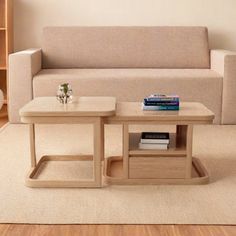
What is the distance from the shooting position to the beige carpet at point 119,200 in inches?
79.7

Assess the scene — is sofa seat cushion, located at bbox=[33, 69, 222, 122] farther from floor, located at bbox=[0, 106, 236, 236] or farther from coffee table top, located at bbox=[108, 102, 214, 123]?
floor, located at bbox=[0, 106, 236, 236]

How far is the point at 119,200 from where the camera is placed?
2236mm

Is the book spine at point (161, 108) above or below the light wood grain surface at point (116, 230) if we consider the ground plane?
above

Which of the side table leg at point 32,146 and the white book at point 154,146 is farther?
the side table leg at point 32,146

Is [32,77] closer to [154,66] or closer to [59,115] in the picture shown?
Result: [154,66]

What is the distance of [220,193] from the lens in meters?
2.34

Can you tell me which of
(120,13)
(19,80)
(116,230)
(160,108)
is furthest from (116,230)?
(120,13)

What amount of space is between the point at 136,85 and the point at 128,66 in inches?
24.4

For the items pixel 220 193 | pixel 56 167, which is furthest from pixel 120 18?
pixel 220 193

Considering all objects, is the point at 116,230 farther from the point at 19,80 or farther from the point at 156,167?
the point at 19,80

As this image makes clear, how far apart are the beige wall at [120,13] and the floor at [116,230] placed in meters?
3.13

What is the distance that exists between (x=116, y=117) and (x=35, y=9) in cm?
266

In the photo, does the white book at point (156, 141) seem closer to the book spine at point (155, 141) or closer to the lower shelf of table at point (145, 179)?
the book spine at point (155, 141)

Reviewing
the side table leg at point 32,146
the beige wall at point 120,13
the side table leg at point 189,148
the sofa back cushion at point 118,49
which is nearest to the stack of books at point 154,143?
the side table leg at point 189,148
